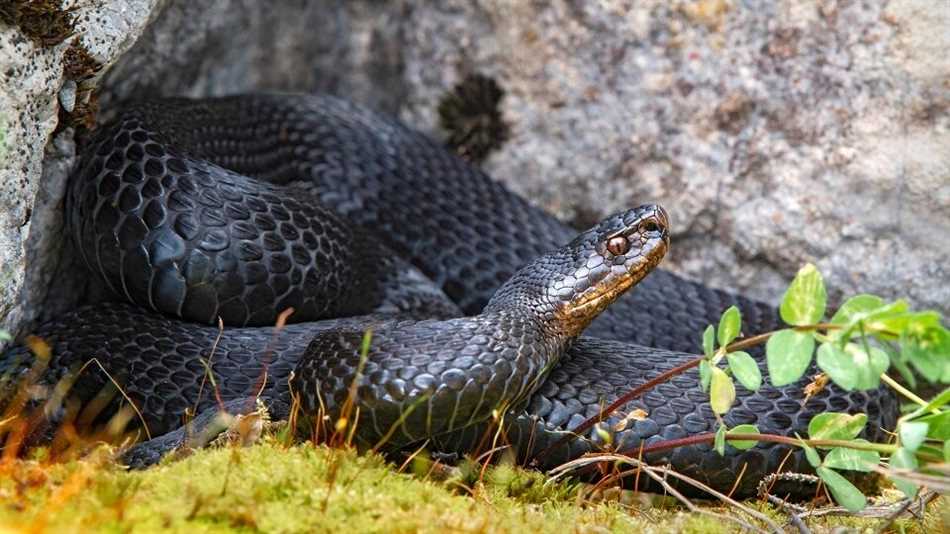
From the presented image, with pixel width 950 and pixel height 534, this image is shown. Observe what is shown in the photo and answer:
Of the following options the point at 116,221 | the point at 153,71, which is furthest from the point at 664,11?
the point at 116,221

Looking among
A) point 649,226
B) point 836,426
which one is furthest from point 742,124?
point 836,426

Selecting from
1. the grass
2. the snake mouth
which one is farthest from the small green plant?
the snake mouth

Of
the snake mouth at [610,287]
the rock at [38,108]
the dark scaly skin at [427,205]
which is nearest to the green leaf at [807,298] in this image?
the snake mouth at [610,287]

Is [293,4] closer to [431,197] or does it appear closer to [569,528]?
[431,197]

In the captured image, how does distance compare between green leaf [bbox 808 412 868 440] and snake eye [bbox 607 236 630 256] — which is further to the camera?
snake eye [bbox 607 236 630 256]

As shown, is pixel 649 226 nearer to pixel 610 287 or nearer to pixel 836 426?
pixel 610 287

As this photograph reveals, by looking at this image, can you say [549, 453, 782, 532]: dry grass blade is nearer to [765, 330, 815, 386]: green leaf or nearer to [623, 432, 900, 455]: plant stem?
[623, 432, 900, 455]: plant stem
